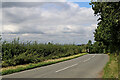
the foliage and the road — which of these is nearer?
the road

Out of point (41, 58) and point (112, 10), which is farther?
point (41, 58)

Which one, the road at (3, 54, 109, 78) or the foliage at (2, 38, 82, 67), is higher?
the foliage at (2, 38, 82, 67)

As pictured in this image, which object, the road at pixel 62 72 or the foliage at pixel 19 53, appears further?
the foliage at pixel 19 53

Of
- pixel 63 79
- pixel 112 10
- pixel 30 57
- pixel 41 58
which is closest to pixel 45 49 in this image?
pixel 41 58

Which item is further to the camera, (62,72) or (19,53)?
(19,53)

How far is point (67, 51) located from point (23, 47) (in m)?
21.8

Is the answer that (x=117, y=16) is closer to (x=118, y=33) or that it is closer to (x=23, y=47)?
(x=118, y=33)

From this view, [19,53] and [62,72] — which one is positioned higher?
[19,53]

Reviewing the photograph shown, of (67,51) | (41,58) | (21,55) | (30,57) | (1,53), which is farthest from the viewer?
(67,51)

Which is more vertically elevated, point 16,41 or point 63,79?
point 16,41

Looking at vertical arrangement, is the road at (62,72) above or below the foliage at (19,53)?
below

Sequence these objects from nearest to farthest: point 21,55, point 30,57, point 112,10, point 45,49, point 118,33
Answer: point 112,10 → point 118,33 → point 21,55 → point 30,57 → point 45,49

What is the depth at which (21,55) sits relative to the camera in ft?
68.1

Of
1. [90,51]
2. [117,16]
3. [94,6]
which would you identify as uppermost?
[94,6]
